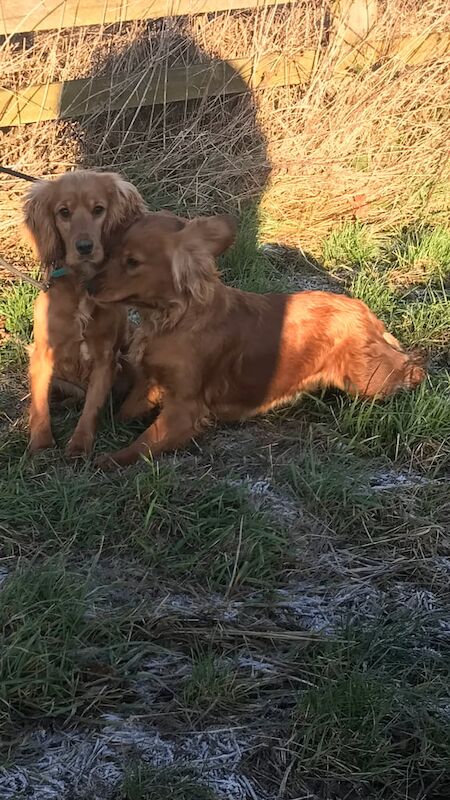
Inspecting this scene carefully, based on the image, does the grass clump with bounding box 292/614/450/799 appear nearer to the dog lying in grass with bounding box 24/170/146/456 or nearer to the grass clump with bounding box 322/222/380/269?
the dog lying in grass with bounding box 24/170/146/456

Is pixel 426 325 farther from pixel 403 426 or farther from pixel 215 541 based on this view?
pixel 215 541

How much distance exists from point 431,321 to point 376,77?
2.35m

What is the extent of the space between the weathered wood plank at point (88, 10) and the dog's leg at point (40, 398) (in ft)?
7.91

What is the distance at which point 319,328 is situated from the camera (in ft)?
10.9

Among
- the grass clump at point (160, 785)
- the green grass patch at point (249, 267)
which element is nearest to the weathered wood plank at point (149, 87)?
the green grass patch at point (249, 267)

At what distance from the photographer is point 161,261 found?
2.92 metres

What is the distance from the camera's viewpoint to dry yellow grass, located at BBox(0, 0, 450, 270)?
485cm

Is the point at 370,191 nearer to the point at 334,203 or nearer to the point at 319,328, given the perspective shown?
the point at 334,203

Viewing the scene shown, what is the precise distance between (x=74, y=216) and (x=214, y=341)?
70 cm

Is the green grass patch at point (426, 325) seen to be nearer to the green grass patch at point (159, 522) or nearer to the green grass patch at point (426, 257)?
the green grass patch at point (426, 257)

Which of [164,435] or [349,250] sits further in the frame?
[349,250]

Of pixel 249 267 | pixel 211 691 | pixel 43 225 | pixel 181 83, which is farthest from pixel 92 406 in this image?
pixel 181 83

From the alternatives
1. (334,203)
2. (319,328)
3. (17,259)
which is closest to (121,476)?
(319,328)

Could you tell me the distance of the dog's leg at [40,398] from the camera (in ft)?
9.77
